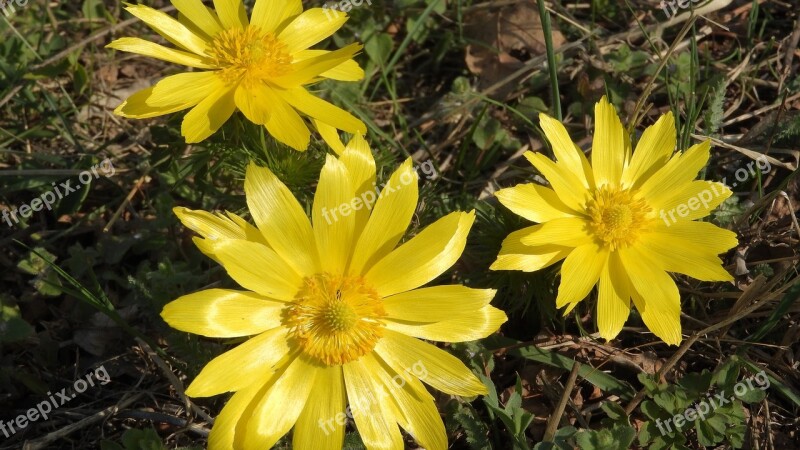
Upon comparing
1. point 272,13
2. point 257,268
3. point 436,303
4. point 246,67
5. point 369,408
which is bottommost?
point 369,408

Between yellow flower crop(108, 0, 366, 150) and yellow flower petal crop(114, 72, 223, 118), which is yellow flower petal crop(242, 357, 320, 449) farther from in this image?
yellow flower petal crop(114, 72, 223, 118)

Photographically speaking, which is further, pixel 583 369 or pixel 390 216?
pixel 583 369

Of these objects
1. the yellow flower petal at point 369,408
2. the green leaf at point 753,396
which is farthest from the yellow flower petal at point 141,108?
the green leaf at point 753,396

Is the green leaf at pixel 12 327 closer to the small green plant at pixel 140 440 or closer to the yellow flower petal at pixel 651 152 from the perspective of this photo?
the small green plant at pixel 140 440
